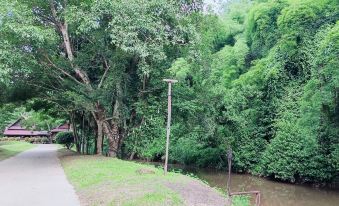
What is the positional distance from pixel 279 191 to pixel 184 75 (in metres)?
7.51

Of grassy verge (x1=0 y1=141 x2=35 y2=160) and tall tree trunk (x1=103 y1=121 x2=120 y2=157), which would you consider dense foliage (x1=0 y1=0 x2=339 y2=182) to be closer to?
tall tree trunk (x1=103 y1=121 x2=120 y2=157)

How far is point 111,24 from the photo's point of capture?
1673cm

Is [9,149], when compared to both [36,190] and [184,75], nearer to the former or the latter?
[184,75]

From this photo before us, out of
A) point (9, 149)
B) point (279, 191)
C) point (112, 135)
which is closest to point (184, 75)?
point (112, 135)

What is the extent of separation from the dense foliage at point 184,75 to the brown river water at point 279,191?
0.88 metres

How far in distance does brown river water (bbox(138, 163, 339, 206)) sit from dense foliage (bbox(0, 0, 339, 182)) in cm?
88

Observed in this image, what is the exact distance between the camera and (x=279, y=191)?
19016 millimetres

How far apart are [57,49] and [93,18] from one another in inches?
182

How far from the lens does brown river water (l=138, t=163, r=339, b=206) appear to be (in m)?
16.4

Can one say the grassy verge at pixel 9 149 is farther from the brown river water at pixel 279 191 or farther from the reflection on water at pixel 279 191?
the reflection on water at pixel 279 191

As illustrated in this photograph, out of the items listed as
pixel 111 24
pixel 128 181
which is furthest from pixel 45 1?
pixel 128 181

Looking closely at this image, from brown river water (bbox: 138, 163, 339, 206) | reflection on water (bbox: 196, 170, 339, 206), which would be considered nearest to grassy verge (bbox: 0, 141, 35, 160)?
brown river water (bbox: 138, 163, 339, 206)

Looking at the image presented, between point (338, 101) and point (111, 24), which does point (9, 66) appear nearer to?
point (111, 24)

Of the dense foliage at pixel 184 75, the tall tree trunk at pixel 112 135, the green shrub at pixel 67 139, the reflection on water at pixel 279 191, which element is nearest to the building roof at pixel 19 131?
the green shrub at pixel 67 139
